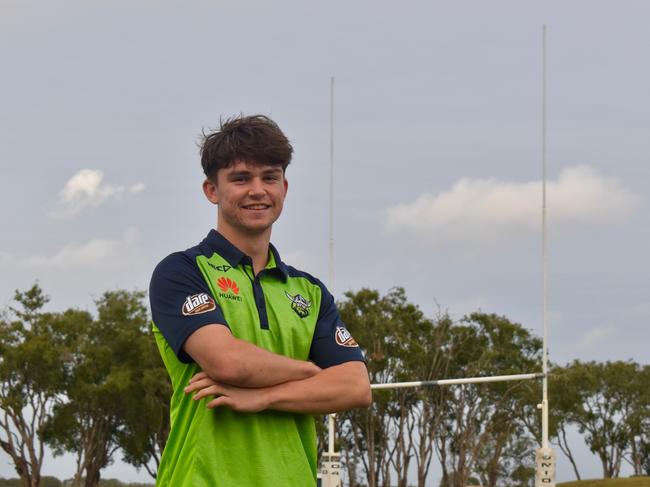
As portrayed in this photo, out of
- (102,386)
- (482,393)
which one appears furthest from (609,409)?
(102,386)

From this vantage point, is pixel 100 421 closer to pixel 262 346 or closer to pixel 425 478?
pixel 425 478

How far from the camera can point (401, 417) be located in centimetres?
3803

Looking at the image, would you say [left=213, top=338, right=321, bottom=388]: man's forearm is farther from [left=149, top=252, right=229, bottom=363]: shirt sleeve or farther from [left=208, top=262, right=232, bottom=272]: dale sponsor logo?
[left=208, top=262, right=232, bottom=272]: dale sponsor logo

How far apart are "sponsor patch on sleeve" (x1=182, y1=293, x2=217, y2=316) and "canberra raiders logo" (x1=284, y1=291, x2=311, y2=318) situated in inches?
11.0

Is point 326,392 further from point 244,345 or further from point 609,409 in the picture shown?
point 609,409

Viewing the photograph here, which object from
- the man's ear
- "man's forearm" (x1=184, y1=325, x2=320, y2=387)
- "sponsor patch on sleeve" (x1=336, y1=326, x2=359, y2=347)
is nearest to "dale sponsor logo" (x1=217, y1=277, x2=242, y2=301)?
"man's forearm" (x1=184, y1=325, x2=320, y2=387)

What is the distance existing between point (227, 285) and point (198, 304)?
0.39 feet

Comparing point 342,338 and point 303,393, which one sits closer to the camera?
point 303,393

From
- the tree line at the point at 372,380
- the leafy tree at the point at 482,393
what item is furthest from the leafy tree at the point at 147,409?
the leafy tree at the point at 482,393

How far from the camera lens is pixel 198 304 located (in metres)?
3.06

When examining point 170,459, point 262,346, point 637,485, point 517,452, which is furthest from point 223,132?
point 517,452

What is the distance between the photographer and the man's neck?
10.5 ft

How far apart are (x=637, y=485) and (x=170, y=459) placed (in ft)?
104

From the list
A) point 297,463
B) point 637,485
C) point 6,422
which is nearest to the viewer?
point 297,463
